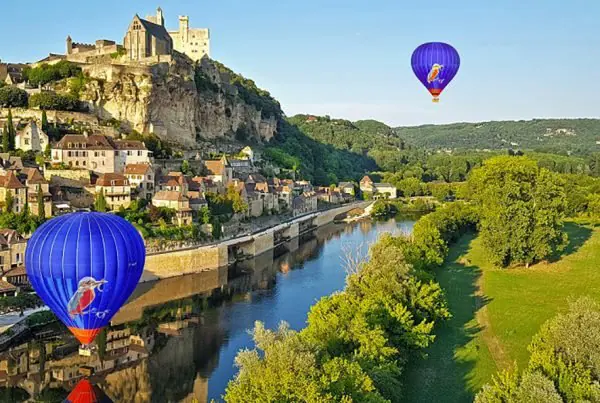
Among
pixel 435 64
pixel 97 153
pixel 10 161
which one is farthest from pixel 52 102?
pixel 435 64

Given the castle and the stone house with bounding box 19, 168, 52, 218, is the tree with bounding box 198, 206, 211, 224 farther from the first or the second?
the castle

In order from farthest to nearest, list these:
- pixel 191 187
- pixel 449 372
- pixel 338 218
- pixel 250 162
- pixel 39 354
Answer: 1. pixel 338 218
2. pixel 250 162
3. pixel 191 187
4. pixel 39 354
5. pixel 449 372

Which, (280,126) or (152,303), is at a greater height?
(280,126)

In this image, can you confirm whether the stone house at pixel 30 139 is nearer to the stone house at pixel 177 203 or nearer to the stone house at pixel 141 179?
the stone house at pixel 141 179

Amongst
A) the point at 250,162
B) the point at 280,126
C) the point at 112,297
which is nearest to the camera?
the point at 112,297

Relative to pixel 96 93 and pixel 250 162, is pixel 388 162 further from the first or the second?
pixel 96 93

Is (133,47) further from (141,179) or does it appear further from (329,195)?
(329,195)

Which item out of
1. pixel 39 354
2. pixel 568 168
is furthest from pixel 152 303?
pixel 568 168

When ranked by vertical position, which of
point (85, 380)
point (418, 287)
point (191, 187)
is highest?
point (191, 187)
